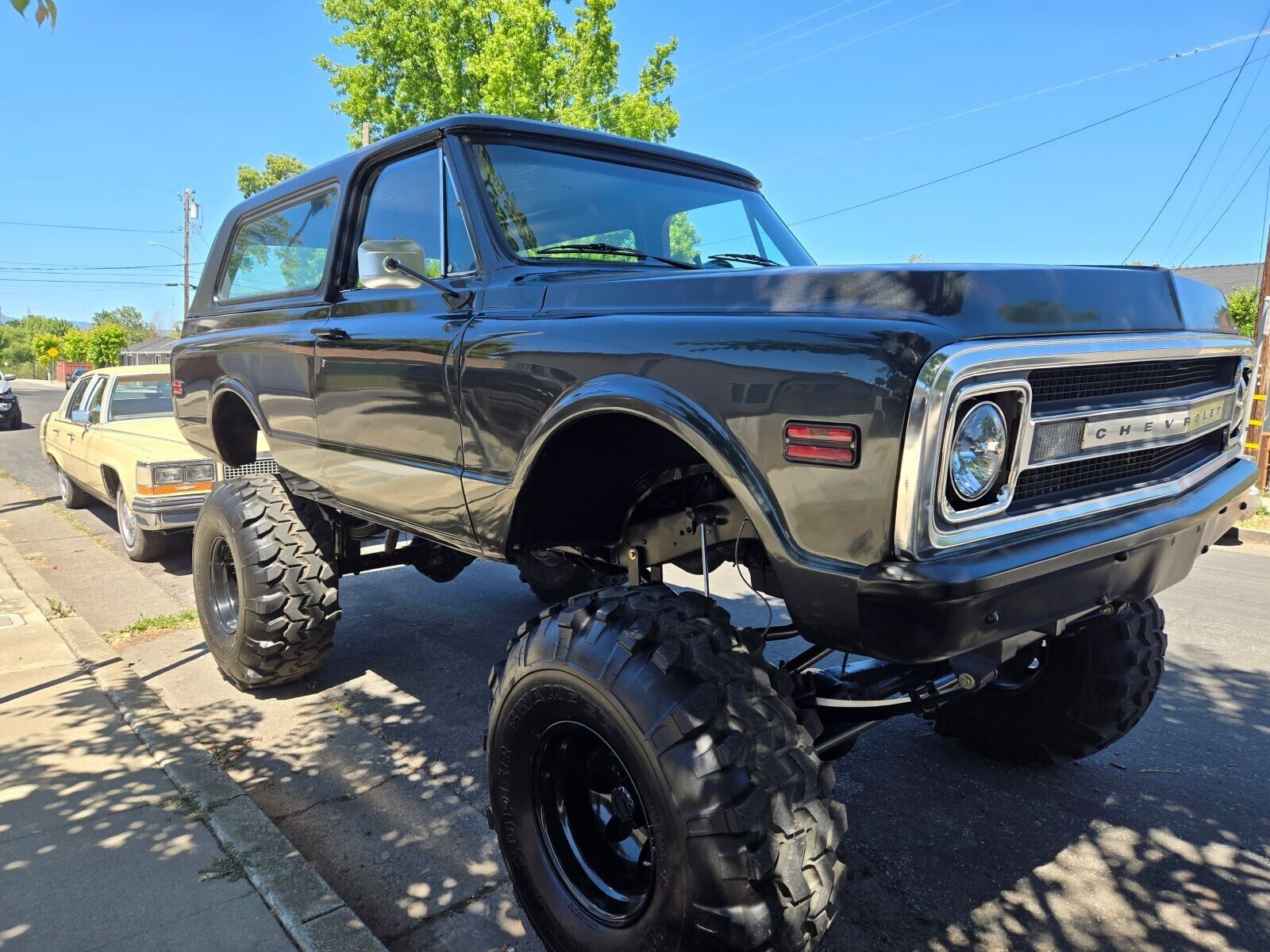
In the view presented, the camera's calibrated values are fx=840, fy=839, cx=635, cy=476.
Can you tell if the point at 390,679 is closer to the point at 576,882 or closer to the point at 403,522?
the point at 403,522

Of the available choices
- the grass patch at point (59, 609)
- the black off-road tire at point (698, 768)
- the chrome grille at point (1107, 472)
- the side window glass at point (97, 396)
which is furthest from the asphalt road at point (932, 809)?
the side window glass at point (97, 396)

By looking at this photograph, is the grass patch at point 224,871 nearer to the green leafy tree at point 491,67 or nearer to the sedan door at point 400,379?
the sedan door at point 400,379

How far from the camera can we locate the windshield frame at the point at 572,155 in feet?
8.79

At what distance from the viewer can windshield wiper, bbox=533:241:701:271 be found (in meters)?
2.74

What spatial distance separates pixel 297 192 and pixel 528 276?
1.92 meters

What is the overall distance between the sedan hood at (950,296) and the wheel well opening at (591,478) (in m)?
0.38

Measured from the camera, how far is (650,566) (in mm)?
2766

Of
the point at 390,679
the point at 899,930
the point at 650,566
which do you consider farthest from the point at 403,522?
the point at 899,930

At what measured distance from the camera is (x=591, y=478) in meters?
2.62

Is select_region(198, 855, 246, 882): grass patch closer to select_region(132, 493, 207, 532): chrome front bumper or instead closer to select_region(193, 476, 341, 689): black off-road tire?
select_region(193, 476, 341, 689): black off-road tire

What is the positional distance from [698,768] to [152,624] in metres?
4.66

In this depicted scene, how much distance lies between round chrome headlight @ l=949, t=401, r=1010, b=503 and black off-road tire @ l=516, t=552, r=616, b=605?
150 centimetres

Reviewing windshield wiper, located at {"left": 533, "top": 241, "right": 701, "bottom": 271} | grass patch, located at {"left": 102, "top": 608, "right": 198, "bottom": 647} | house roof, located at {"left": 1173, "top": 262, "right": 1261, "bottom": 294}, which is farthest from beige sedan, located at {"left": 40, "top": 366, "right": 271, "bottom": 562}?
house roof, located at {"left": 1173, "top": 262, "right": 1261, "bottom": 294}

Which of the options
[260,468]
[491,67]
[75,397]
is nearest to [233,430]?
[260,468]
